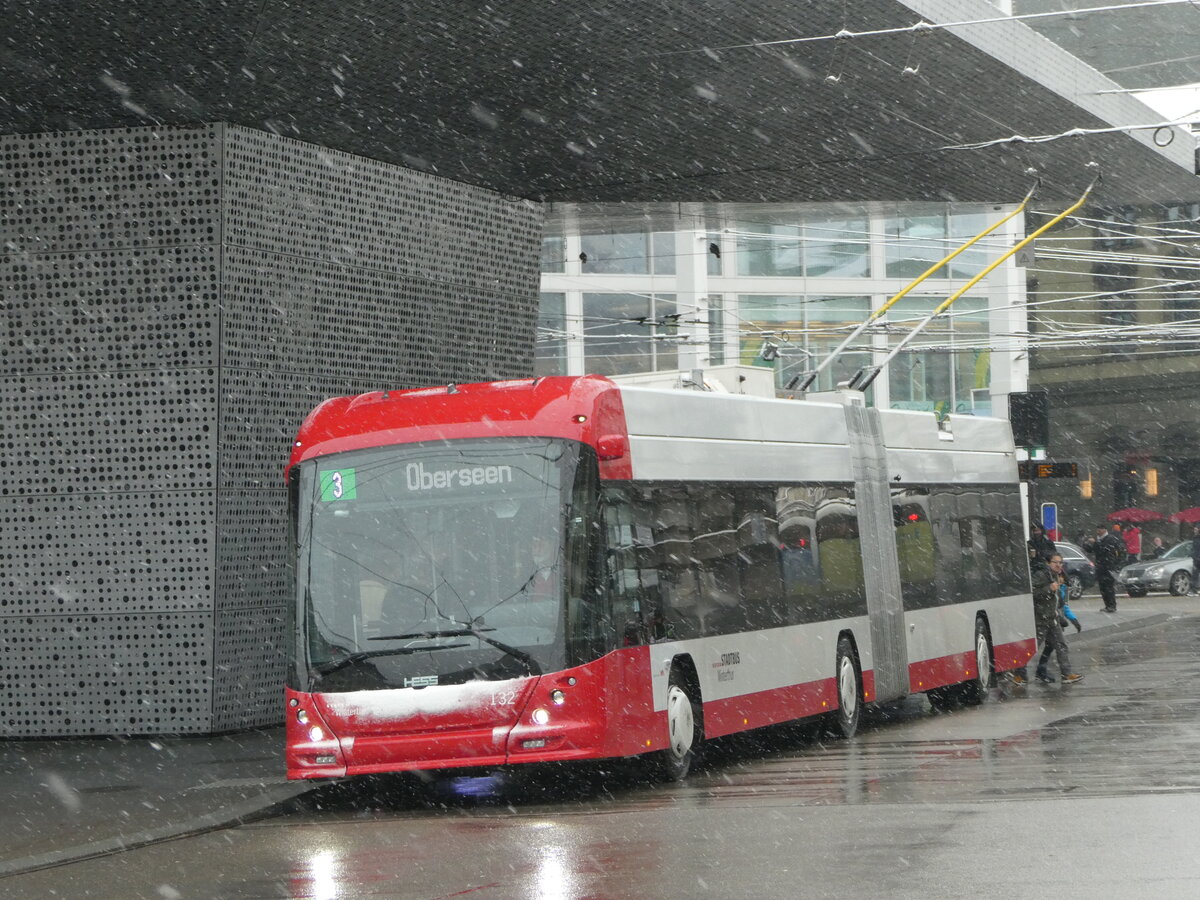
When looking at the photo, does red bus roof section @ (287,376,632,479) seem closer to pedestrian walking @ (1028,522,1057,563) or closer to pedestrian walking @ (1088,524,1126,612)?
pedestrian walking @ (1028,522,1057,563)

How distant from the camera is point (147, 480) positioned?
1727 cm

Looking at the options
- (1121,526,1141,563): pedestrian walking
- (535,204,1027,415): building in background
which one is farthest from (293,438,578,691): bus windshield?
(1121,526,1141,563): pedestrian walking

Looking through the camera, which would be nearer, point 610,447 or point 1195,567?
point 610,447

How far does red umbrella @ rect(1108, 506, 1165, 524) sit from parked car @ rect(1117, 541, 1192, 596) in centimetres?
652

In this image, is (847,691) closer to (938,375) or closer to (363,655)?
(363,655)

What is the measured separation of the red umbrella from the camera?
57.4 metres

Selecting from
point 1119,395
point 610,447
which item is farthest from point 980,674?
point 1119,395

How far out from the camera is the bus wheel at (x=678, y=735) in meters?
13.8

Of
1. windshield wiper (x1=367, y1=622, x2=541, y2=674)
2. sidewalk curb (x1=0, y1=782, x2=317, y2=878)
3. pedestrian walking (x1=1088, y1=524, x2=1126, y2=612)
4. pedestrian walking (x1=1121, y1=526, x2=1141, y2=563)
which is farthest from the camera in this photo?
pedestrian walking (x1=1121, y1=526, x2=1141, y2=563)

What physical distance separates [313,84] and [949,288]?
40.8 m

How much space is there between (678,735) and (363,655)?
94.7 inches

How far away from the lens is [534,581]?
1285 centimetres

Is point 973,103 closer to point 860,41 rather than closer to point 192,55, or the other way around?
point 860,41

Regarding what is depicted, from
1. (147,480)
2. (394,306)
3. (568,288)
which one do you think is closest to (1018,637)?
(394,306)
